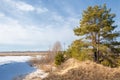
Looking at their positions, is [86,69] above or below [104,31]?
below

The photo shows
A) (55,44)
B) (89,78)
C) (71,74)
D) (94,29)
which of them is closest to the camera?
(89,78)

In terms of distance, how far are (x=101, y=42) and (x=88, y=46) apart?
167 centimetres

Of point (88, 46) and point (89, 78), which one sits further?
point (88, 46)

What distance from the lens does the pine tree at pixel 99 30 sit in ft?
89.2

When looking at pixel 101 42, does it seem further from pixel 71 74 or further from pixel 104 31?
pixel 71 74

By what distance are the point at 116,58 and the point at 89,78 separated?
23.9ft

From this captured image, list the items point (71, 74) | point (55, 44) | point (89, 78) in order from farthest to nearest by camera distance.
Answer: point (55, 44) → point (71, 74) → point (89, 78)

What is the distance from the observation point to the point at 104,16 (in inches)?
1097

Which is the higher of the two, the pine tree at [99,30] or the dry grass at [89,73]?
the pine tree at [99,30]

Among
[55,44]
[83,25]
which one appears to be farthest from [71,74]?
[55,44]

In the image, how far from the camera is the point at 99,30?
2736 centimetres

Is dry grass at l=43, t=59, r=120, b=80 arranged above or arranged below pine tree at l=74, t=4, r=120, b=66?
below

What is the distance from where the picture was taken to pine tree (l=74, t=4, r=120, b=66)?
27203 mm

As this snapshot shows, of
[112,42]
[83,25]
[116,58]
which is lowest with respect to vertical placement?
[116,58]
